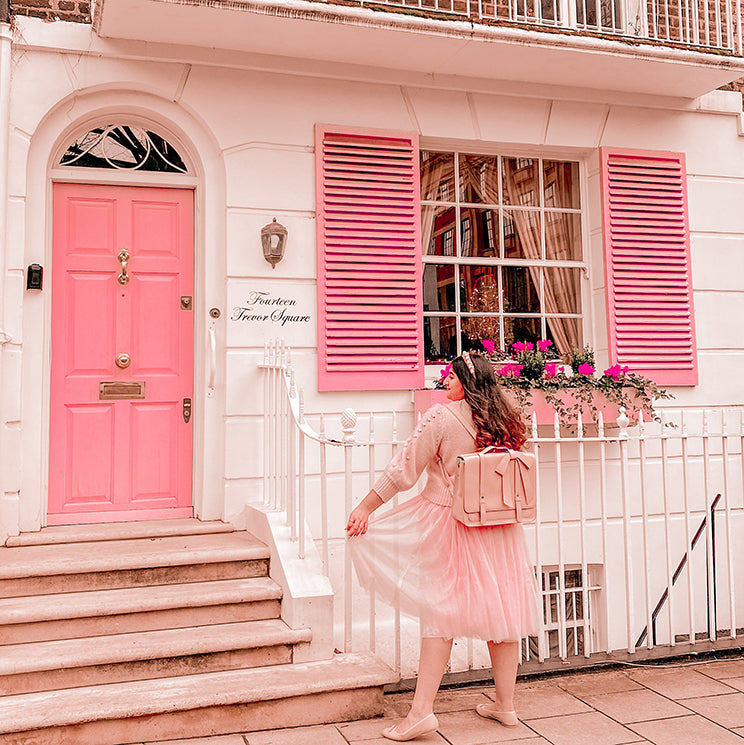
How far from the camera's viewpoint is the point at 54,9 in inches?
201

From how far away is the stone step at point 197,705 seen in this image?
332 centimetres

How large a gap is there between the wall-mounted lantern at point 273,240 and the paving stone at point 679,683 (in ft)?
11.3

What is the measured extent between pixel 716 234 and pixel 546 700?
4267mm

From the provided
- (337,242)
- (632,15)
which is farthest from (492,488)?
(632,15)

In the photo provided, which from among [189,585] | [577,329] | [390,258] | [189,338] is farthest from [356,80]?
[189,585]

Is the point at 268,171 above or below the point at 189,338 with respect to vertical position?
above

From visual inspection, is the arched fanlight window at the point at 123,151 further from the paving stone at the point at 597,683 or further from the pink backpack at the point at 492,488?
the paving stone at the point at 597,683

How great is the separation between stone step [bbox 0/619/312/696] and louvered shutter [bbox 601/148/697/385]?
361 cm

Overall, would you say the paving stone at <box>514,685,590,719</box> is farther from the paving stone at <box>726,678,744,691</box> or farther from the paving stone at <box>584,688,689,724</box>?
the paving stone at <box>726,678,744,691</box>

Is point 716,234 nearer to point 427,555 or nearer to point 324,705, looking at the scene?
point 427,555

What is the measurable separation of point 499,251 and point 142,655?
4033 millimetres

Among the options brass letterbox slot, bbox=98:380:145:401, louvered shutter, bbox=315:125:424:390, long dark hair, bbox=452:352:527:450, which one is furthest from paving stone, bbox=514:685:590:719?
brass letterbox slot, bbox=98:380:145:401

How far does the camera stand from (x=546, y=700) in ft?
13.0

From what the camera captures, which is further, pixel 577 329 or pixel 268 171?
pixel 577 329
